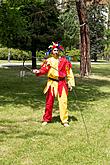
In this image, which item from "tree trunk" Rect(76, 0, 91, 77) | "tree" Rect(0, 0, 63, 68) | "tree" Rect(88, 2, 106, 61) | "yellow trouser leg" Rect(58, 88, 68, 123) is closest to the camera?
"yellow trouser leg" Rect(58, 88, 68, 123)

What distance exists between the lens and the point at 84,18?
2448 centimetres


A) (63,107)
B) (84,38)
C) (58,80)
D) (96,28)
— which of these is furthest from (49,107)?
(96,28)

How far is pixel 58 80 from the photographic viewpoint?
32.0 ft

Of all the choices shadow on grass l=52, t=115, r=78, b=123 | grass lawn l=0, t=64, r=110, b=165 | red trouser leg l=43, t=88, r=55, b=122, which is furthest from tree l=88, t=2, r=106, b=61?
red trouser leg l=43, t=88, r=55, b=122

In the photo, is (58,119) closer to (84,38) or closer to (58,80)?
(58,80)

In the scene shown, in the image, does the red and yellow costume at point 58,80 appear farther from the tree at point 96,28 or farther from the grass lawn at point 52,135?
the tree at point 96,28

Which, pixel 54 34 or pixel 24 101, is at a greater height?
pixel 54 34

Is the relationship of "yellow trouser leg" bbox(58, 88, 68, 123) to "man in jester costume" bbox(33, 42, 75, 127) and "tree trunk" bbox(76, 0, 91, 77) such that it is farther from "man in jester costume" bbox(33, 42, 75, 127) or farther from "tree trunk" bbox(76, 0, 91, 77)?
"tree trunk" bbox(76, 0, 91, 77)

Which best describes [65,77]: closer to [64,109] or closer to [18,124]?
[64,109]

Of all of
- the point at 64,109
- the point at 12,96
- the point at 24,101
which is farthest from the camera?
the point at 12,96

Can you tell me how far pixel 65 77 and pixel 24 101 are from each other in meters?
3.95

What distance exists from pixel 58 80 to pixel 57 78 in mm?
62

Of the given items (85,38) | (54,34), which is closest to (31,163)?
(85,38)

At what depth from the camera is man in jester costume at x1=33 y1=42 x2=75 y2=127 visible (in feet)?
31.6
